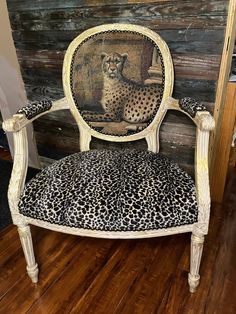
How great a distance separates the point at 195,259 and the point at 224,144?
2.43 feet

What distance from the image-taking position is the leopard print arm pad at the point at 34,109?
1.11 meters

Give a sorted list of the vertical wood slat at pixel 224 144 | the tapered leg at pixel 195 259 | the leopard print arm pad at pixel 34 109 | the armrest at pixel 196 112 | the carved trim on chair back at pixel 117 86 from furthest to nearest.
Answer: the vertical wood slat at pixel 224 144 → the carved trim on chair back at pixel 117 86 → the leopard print arm pad at pixel 34 109 → the tapered leg at pixel 195 259 → the armrest at pixel 196 112

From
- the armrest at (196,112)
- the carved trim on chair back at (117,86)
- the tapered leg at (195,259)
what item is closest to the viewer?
the armrest at (196,112)

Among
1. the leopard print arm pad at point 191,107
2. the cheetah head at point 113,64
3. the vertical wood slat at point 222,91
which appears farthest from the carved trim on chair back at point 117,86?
the vertical wood slat at point 222,91

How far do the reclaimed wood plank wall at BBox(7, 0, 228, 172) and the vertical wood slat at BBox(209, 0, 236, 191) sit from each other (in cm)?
2

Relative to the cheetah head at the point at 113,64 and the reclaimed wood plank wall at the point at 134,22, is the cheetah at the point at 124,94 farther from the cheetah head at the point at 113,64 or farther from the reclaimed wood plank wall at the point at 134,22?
the reclaimed wood plank wall at the point at 134,22

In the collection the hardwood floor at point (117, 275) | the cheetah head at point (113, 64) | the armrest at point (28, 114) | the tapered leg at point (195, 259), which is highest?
the cheetah head at point (113, 64)

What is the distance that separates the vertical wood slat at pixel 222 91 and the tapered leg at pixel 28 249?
980 millimetres

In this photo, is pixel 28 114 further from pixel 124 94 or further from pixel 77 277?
pixel 77 277

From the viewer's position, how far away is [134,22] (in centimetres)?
128

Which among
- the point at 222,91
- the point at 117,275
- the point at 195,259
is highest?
the point at 222,91

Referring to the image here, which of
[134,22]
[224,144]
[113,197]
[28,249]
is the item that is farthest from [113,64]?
[28,249]

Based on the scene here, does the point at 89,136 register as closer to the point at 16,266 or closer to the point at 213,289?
the point at 16,266

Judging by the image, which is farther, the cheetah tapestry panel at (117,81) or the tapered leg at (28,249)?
the cheetah tapestry panel at (117,81)
